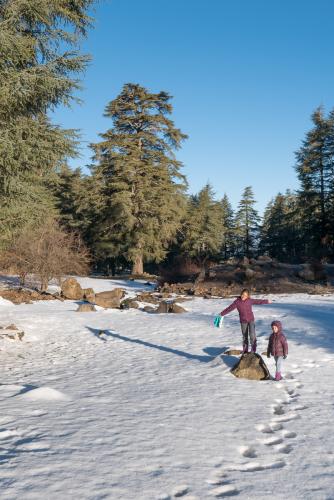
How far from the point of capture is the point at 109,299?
17.9m

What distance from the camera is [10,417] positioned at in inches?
210

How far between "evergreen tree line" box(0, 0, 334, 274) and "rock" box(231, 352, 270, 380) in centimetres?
552

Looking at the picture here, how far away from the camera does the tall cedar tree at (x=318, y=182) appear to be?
34.8 meters

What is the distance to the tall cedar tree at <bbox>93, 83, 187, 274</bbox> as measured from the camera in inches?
1153

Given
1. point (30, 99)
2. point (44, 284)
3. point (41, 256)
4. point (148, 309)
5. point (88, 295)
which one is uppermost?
point (30, 99)

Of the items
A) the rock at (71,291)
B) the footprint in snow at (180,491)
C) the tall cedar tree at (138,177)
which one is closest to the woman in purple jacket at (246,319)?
the footprint in snow at (180,491)

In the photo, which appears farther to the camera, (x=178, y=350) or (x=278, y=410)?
(x=178, y=350)

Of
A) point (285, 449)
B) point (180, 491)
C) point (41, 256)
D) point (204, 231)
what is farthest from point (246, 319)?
point (204, 231)

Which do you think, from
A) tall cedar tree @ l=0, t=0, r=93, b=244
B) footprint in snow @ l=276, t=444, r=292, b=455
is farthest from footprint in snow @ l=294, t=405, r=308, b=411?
tall cedar tree @ l=0, t=0, r=93, b=244

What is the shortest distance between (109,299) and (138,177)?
13529 millimetres

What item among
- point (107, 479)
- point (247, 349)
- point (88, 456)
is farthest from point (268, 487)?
point (247, 349)

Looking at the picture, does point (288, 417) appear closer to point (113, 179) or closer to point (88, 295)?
point (88, 295)

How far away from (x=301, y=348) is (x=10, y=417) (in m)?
6.83

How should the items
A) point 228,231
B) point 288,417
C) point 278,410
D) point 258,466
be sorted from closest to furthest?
point 258,466, point 288,417, point 278,410, point 228,231
